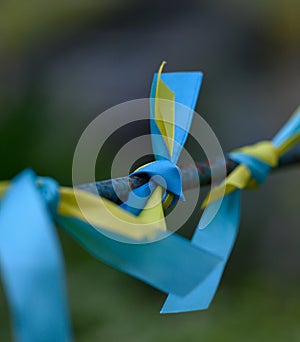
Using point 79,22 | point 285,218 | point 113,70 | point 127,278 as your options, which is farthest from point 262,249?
point 79,22

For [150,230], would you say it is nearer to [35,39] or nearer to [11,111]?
[11,111]

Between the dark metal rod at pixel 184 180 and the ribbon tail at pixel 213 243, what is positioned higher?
the dark metal rod at pixel 184 180

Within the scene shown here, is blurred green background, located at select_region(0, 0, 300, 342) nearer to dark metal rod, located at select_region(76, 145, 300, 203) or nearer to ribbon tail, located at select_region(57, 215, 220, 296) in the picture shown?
dark metal rod, located at select_region(76, 145, 300, 203)

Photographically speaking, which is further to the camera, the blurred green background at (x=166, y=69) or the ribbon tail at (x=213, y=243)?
the blurred green background at (x=166, y=69)

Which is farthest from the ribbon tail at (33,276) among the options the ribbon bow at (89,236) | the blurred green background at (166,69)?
the blurred green background at (166,69)

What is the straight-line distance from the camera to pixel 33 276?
0.17 metres

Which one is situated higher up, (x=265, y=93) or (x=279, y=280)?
(x=265, y=93)

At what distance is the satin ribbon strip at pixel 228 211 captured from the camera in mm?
266

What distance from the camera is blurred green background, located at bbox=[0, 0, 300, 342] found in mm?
1446

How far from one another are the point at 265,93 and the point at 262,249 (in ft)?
1.21

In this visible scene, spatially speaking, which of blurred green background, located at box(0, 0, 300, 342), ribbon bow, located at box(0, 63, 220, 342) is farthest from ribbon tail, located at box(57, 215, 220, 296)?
blurred green background, located at box(0, 0, 300, 342)

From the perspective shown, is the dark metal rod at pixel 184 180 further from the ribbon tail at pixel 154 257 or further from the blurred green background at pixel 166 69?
the blurred green background at pixel 166 69

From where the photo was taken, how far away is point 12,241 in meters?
0.18

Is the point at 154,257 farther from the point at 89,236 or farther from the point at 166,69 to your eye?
the point at 166,69
